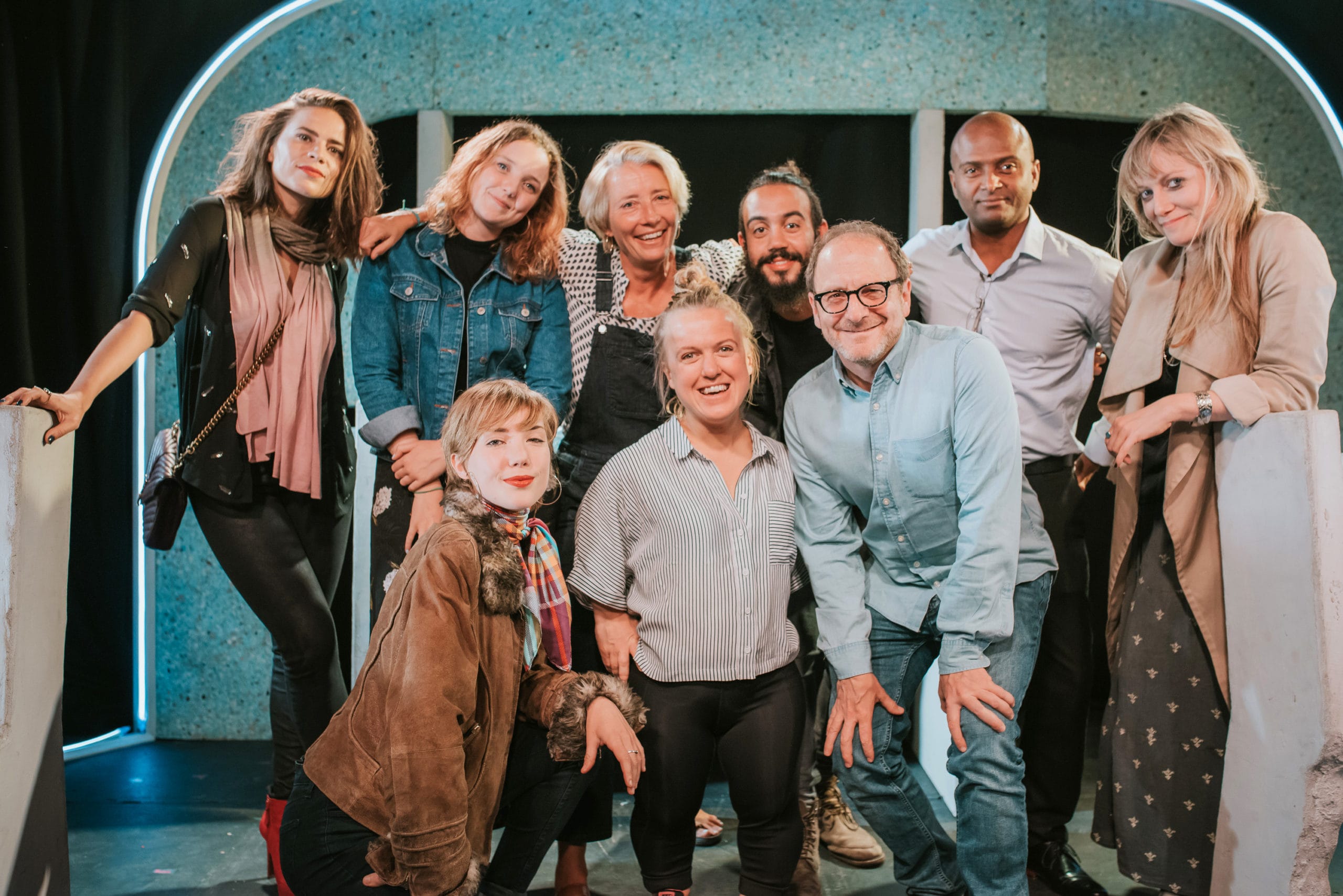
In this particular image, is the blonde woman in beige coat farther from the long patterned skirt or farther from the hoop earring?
the hoop earring

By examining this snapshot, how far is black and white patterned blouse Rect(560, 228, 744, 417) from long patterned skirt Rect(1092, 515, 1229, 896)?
1366 millimetres

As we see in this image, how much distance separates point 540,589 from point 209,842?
5.19 ft

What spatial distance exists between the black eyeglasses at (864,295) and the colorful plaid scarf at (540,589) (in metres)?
0.86

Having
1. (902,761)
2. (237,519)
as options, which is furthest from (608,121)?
(902,761)

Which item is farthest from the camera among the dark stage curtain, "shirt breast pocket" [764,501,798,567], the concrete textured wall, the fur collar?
the concrete textured wall

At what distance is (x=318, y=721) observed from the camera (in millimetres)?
2529

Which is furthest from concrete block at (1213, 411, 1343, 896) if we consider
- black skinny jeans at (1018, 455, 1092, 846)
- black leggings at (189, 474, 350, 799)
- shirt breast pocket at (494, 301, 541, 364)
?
black leggings at (189, 474, 350, 799)

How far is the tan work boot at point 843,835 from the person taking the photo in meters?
2.77

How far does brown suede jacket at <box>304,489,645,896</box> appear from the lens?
70.3 inches

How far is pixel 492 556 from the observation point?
1.99 metres

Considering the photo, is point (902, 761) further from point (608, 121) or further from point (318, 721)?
point (608, 121)

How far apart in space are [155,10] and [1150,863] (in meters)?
4.22

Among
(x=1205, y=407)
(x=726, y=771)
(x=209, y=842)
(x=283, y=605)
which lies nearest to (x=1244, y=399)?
(x=1205, y=407)

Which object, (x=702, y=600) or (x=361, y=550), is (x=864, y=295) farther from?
(x=361, y=550)
